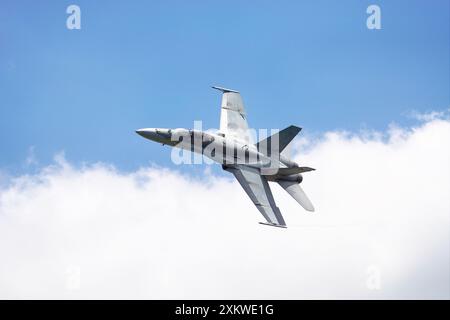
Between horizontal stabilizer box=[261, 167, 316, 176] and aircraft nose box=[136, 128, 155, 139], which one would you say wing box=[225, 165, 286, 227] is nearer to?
horizontal stabilizer box=[261, 167, 316, 176]

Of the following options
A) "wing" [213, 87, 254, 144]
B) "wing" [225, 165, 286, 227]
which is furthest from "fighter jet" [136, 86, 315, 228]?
"wing" [213, 87, 254, 144]

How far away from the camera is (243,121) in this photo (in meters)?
57.1

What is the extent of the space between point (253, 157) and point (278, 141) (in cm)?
238

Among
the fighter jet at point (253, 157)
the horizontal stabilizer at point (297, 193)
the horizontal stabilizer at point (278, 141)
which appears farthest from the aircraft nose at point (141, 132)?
the horizontal stabilizer at point (297, 193)

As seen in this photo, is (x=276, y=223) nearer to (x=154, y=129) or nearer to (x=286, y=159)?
(x=286, y=159)

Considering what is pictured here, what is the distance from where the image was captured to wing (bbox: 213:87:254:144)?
55.4m

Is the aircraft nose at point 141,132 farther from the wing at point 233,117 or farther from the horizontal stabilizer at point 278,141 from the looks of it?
the horizontal stabilizer at point 278,141

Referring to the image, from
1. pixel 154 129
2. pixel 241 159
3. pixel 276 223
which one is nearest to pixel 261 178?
pixel 241 159

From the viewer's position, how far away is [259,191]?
50.3m

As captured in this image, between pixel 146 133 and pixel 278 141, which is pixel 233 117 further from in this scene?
pixel 146 133

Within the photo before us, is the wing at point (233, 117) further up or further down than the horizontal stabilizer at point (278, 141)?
further up

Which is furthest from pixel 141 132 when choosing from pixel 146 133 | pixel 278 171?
pixel 278 171

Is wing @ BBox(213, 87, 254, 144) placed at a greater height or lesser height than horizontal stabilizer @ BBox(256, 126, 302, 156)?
greater

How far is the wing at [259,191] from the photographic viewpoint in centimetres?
4816
